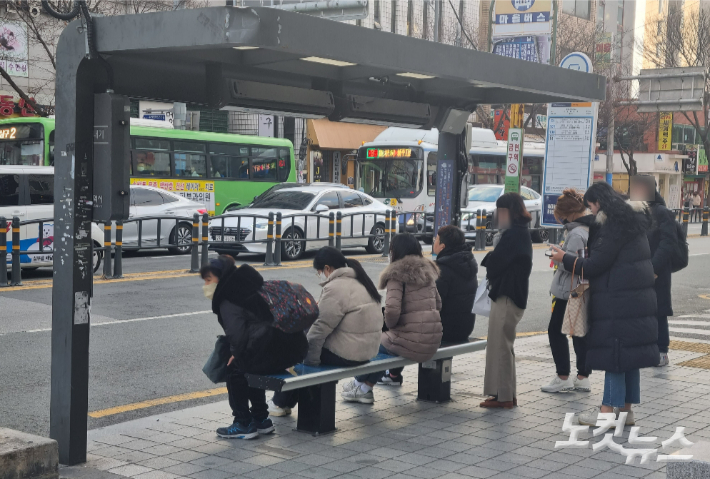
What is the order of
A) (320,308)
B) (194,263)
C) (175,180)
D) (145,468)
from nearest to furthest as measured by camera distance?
(145,468)
(320,308)
(194,263)
(175,180)

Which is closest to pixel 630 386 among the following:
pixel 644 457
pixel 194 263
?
pixel 644 457

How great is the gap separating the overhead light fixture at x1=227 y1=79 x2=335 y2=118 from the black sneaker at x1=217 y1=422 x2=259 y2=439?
7.17 feet

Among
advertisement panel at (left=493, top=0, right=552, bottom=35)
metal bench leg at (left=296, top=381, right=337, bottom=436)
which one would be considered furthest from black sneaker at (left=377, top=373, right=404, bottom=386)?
advertisement panel at (left=493, top=0, right=552, bottom=35)

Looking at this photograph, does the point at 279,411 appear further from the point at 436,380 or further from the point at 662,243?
the point at 662,243

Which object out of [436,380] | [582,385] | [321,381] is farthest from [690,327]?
[321,381]

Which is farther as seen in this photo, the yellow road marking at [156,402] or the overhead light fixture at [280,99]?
the yellow road marking at [156,402]

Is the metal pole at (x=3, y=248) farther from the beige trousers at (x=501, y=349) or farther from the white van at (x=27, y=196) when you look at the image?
the beige trousers at (x=501, y=349)

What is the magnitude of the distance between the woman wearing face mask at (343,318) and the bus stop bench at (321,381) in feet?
0.33

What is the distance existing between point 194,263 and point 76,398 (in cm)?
1055

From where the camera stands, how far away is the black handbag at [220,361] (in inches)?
235

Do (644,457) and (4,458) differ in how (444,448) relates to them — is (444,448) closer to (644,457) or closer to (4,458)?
(644,457)

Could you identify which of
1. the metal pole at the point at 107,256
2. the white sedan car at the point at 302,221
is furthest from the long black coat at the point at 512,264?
the white sedan car at the point at 302,221

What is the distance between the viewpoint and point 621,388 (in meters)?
6.10

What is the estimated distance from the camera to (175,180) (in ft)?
77.0
